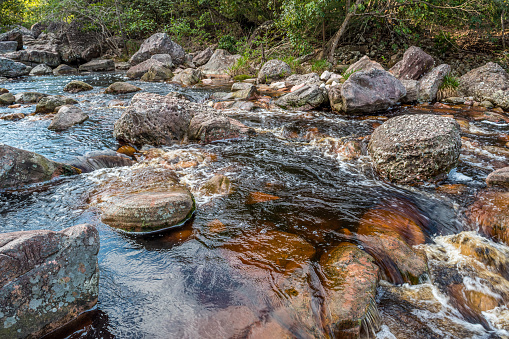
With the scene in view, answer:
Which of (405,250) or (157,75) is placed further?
(157,75)

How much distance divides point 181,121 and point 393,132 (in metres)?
4.30

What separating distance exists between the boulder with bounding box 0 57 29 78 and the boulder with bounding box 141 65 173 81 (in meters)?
7.83

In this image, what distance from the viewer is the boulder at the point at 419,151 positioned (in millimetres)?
4480

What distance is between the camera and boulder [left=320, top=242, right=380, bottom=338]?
2.28 meters

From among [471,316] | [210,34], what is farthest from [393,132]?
[210,34]

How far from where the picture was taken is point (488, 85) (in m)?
8.43

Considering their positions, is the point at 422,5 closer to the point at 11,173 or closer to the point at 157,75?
the point at 157,75

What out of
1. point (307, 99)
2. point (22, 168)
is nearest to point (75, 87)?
point (22, 168)

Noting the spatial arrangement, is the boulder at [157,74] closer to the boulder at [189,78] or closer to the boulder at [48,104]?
the boulder at [189,78]

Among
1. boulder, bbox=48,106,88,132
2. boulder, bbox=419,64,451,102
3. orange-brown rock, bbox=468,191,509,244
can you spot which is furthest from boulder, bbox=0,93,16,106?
boulder, bbox=419,64,451,102

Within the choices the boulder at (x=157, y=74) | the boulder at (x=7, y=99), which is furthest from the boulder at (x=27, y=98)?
the boulder at (x=157, y=74)

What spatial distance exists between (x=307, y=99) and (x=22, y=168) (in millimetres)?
7058

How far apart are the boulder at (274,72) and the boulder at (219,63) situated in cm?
325

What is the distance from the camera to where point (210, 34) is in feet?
67.1
